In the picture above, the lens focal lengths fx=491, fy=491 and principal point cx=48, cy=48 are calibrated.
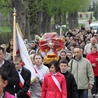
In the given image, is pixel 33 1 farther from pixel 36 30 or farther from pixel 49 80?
pixel 49 80

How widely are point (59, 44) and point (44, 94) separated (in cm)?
788

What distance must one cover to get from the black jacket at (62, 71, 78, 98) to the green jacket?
60.9 inches

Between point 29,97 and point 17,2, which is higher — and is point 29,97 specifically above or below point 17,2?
below

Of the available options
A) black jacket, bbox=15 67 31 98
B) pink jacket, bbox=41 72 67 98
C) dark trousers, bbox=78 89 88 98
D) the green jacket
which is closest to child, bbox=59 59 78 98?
pink jacket, bbox=41 72 67 98

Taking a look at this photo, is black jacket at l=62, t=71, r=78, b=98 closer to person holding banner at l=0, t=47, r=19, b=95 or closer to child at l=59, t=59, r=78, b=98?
child at l=59, t=59, r=78, b=98

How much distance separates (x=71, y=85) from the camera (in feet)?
31.3

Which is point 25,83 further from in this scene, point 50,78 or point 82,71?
point 82,71

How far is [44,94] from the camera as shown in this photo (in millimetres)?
8883

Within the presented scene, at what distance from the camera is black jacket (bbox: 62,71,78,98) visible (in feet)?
31.0

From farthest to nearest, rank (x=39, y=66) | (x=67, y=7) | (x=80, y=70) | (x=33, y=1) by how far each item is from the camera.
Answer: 1. (x=67, y=7)
2. (x=33, y=1)
3. (x=80, y=70)
4. (x=39, y=66)

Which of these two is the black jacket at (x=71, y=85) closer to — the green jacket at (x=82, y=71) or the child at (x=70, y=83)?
the child at (x=70, y=83)

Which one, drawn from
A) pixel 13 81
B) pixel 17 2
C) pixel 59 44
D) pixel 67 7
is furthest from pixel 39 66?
pixel 67 7

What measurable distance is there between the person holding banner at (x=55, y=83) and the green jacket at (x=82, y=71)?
2.29 m

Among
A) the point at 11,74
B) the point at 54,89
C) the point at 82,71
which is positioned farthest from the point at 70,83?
the point at 11,74
